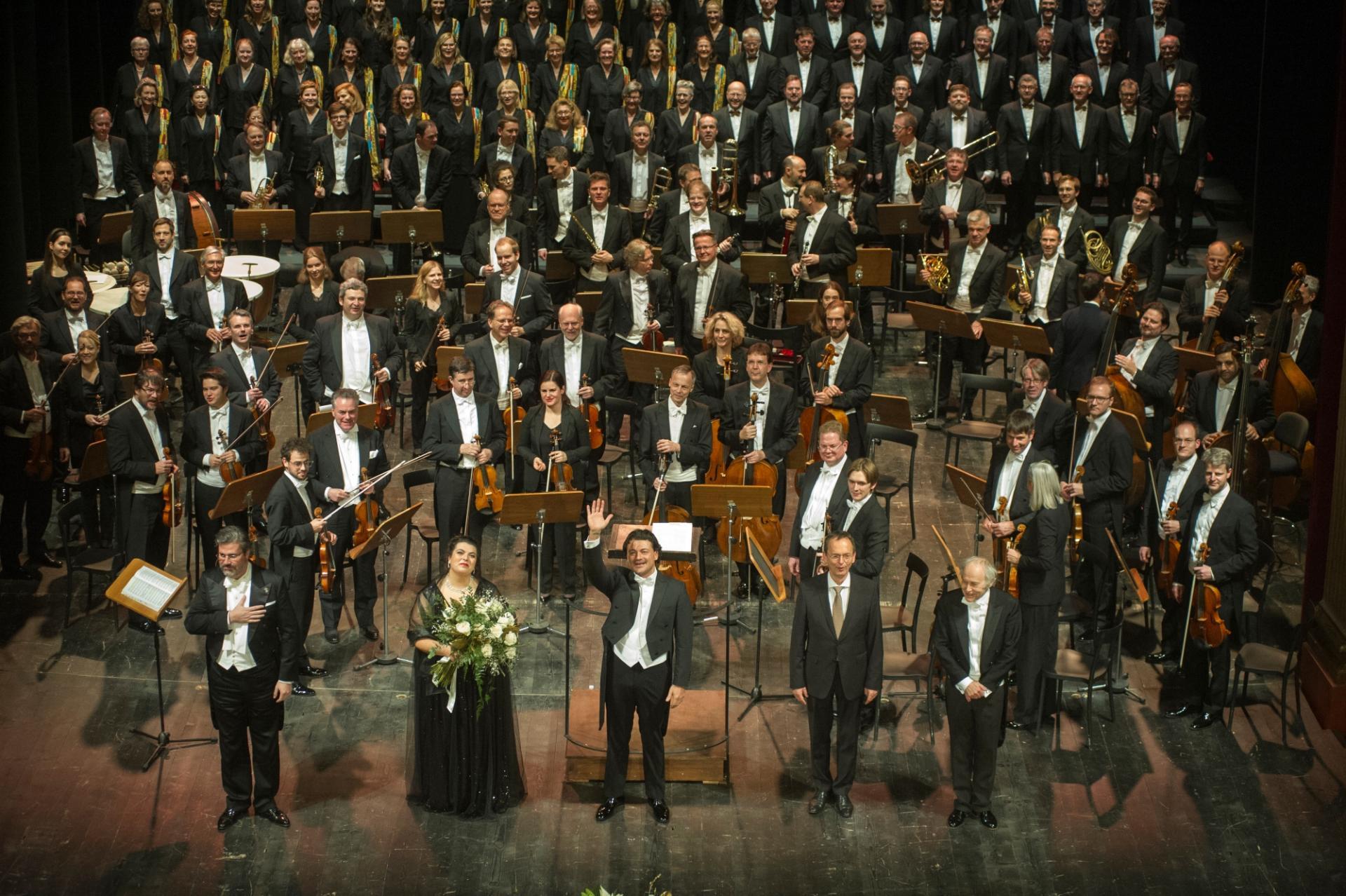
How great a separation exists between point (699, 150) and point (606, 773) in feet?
18.1

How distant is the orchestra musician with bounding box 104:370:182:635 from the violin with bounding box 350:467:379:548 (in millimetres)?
1045

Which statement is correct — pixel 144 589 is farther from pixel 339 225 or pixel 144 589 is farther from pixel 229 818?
pixel 339 225

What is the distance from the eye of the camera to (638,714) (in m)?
7.89

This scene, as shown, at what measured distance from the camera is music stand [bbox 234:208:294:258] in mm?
12039

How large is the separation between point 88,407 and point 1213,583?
6.08 meters

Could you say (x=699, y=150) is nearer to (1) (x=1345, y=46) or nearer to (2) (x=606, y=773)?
(1) (x=1345, y=46)

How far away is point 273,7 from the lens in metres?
14.3

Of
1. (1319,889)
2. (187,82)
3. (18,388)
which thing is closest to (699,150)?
(187,82)

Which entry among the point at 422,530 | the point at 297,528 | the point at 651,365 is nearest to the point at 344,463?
the point at 297,528

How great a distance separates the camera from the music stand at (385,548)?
339 inches

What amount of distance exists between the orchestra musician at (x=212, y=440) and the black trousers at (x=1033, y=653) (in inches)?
162

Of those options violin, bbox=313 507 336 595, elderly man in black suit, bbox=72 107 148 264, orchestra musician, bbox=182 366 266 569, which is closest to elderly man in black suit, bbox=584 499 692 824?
violin, bbox=313 507 336 595

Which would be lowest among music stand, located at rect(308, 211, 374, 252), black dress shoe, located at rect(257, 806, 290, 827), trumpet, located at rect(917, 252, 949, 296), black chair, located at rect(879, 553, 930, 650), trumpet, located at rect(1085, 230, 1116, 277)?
black dress shoe, located at rect(257, 806, 290, 827)

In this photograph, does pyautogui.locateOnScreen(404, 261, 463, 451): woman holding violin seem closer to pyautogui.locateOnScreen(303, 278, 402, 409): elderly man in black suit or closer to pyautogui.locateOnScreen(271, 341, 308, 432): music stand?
pyautogui.locateOnScreen(303, 278, 402, 409): elderly man in black suit
